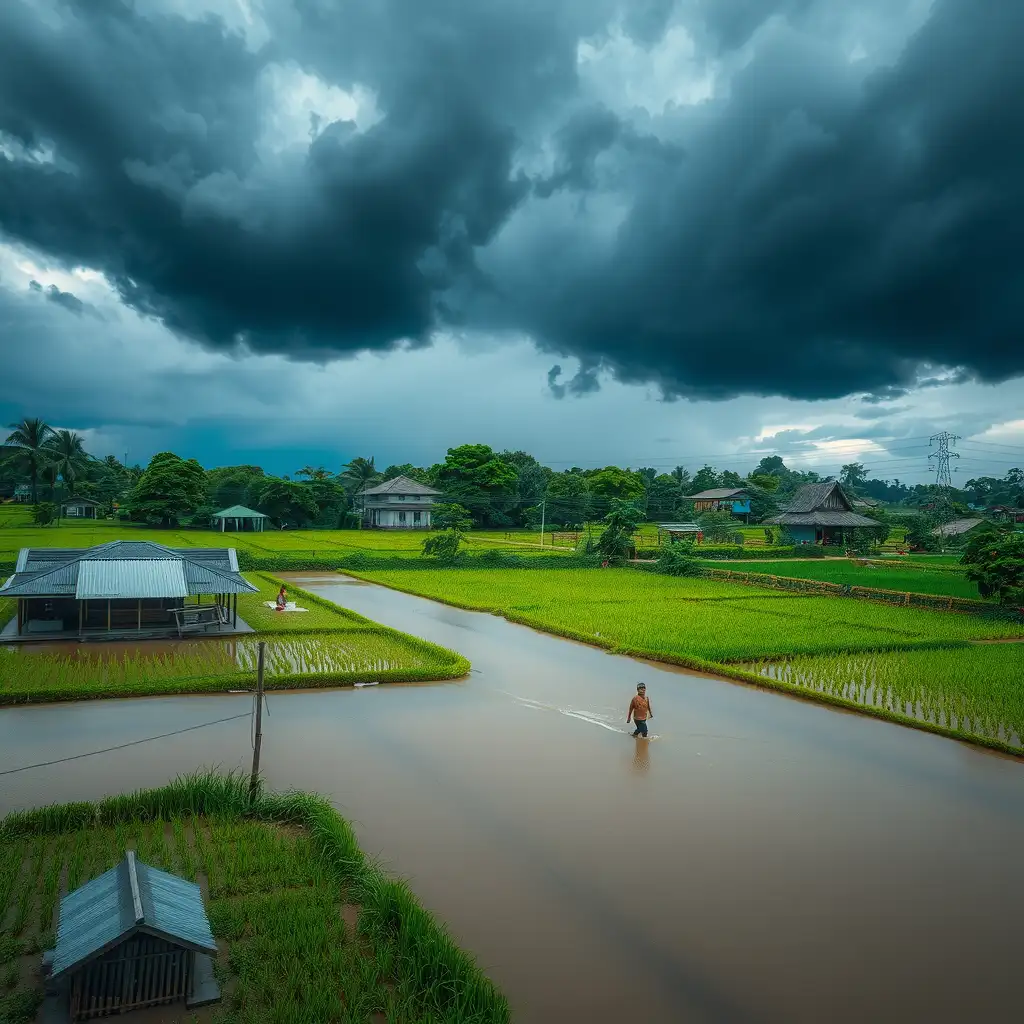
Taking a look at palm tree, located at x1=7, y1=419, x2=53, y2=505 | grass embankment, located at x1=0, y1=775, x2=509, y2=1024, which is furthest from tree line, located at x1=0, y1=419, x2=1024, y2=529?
grass embankment, located at x1=0, y1=775, x2=509, y2=1024

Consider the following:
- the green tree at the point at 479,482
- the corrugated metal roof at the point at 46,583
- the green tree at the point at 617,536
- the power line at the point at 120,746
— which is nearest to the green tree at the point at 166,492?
the green tree at the point at 479,482

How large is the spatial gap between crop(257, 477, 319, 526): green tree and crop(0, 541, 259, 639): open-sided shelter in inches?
1719

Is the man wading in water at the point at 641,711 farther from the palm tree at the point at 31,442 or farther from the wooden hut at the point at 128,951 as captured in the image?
the palm tree at the point at 31,442

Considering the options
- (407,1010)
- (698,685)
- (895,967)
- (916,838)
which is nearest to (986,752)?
(916,838)

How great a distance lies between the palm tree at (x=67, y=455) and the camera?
64.0 meters

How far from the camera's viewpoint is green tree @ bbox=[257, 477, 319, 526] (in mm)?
65750

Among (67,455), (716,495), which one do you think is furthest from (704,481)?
(67,455)

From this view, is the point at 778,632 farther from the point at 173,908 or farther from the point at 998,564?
the point at 173,908

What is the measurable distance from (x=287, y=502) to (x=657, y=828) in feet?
203

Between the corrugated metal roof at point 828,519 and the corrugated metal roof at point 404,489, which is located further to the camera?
the corrugated metal roof at point 404,489

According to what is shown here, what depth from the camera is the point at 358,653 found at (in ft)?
62.9

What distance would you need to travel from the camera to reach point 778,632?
74.2 feet

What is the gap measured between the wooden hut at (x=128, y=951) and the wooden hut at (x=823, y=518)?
51750mm

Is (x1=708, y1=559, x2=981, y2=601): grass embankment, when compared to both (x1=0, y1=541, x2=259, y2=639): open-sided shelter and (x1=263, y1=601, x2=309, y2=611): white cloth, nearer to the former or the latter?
(x1=263, y1=601, x2=309, y2=611): white cloth
